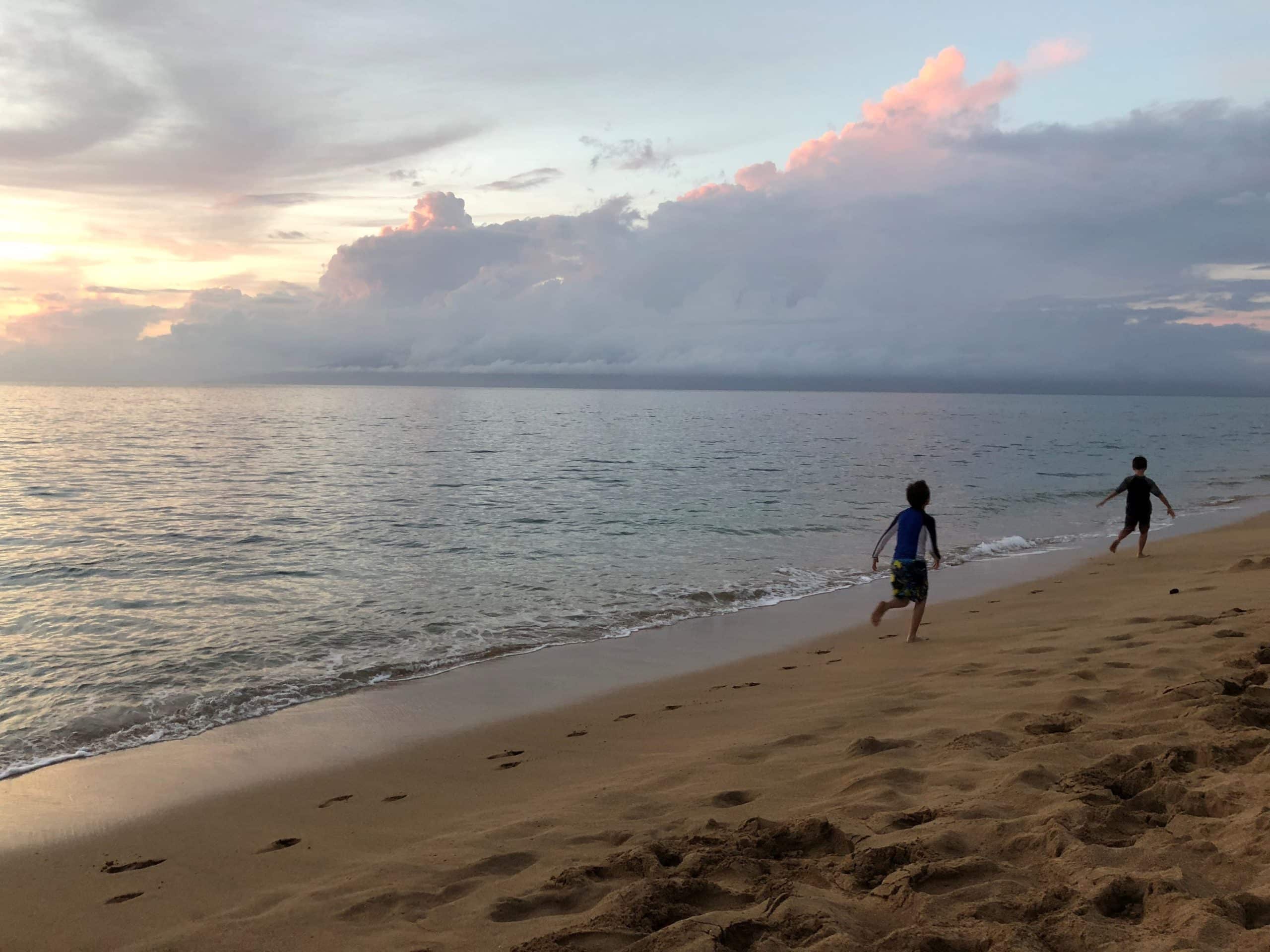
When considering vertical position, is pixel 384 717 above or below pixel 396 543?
below

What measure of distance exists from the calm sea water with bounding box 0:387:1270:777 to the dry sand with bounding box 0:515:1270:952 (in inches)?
130

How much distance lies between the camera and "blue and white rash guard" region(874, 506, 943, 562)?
10.4 metres

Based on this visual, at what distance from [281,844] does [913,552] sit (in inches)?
319

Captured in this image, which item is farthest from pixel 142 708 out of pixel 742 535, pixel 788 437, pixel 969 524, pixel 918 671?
pixel 788 437

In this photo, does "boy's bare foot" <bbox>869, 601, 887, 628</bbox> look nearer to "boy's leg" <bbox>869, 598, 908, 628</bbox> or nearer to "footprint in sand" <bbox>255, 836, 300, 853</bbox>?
"boy's leg" <bbox>869, 598, 908, 628</bbox>

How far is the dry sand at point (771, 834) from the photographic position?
11.6 ft

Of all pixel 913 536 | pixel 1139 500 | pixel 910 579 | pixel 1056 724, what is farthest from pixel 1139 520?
pixel 1056 724

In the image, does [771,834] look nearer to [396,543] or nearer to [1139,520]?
[1139,520]

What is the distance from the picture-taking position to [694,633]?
1223 centimetres

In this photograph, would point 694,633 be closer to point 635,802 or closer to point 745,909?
point 635,802

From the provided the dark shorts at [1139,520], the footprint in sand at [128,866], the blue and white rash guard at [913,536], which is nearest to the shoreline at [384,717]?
the footprint in sand at [128,866]

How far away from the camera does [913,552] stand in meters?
10.5

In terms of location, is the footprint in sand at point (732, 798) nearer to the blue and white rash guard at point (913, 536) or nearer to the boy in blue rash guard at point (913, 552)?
the boy in blue rash guard at point (913, 552)

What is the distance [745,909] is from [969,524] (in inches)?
888
